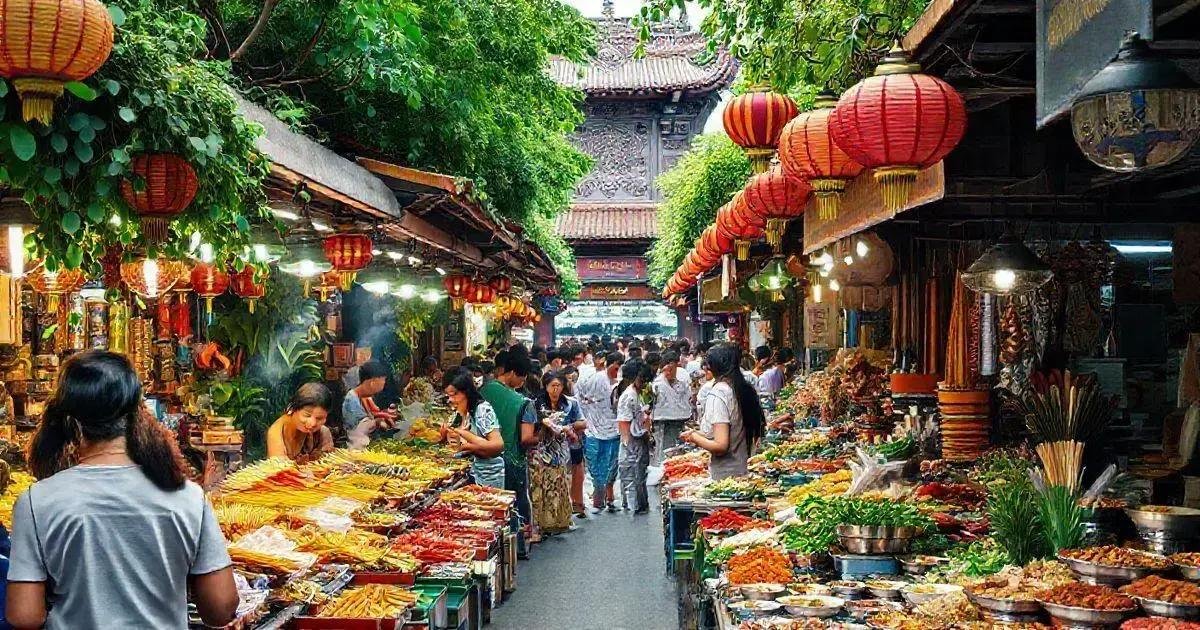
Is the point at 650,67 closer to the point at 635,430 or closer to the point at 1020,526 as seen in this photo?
the point at 635,430

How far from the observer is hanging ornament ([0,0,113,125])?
13.1 feet

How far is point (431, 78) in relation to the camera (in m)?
11.1

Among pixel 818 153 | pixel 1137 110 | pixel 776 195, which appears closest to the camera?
pixel 1137 110

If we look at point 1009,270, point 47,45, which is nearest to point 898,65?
point 1009,270

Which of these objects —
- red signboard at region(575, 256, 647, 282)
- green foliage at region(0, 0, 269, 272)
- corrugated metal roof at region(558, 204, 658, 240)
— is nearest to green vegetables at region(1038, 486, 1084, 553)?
green foliage at region(0, 0, 269, 272)

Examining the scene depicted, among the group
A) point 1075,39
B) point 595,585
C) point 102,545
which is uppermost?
point 1075,39

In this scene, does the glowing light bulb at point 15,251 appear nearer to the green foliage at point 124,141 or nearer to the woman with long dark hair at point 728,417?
the green foliage at point 124,141

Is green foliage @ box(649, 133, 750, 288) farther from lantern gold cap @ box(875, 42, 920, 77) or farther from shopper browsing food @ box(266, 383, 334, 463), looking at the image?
lantern gold cap @ box(875, 42, 920, 77)

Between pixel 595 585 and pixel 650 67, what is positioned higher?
pixel 650 67

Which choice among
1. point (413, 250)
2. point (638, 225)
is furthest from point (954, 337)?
point (638, 225)

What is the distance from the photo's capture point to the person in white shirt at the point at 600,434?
52.9ft

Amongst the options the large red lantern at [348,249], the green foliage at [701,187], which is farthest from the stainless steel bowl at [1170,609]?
the green foliage at [701,187]

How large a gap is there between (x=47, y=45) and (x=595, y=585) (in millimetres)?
8017

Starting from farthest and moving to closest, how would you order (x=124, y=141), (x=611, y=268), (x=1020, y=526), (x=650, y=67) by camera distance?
(x=611, y=268), (x=650, y=67), (x=1020, y=526), (x=124, y=141)
